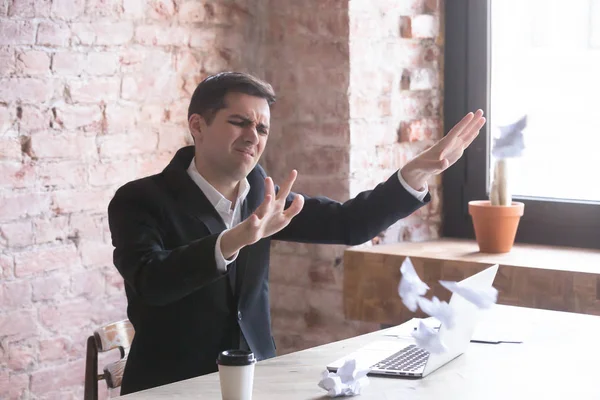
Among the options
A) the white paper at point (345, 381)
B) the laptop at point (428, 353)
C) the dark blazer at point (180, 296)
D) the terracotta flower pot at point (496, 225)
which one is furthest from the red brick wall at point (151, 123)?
the white paper at point (345, 381)

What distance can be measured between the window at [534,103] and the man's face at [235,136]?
40.1 inches

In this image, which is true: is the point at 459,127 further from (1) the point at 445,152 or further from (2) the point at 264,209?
(2) the point at 264,209

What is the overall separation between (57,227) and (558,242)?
1.61m

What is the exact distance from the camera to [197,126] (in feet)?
7.78

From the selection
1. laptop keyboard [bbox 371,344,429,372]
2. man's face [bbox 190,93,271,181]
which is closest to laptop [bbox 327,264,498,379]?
laptop keyboard [bbox 371,344,429,372]

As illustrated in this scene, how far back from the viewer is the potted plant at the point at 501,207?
3.00m

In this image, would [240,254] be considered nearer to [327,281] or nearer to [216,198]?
[216,198]

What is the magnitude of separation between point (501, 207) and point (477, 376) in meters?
1.20

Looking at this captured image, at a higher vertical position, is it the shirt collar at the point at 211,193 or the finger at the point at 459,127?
the finger at the point at 459,127

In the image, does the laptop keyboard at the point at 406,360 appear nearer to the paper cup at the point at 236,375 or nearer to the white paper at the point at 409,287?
the white paper at the point at 409,287

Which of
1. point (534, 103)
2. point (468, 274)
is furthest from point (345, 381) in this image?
point (534, 103)

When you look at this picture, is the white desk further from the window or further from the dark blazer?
the window

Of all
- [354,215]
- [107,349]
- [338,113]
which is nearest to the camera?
[107,349]

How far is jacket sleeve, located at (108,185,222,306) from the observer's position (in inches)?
80.0
